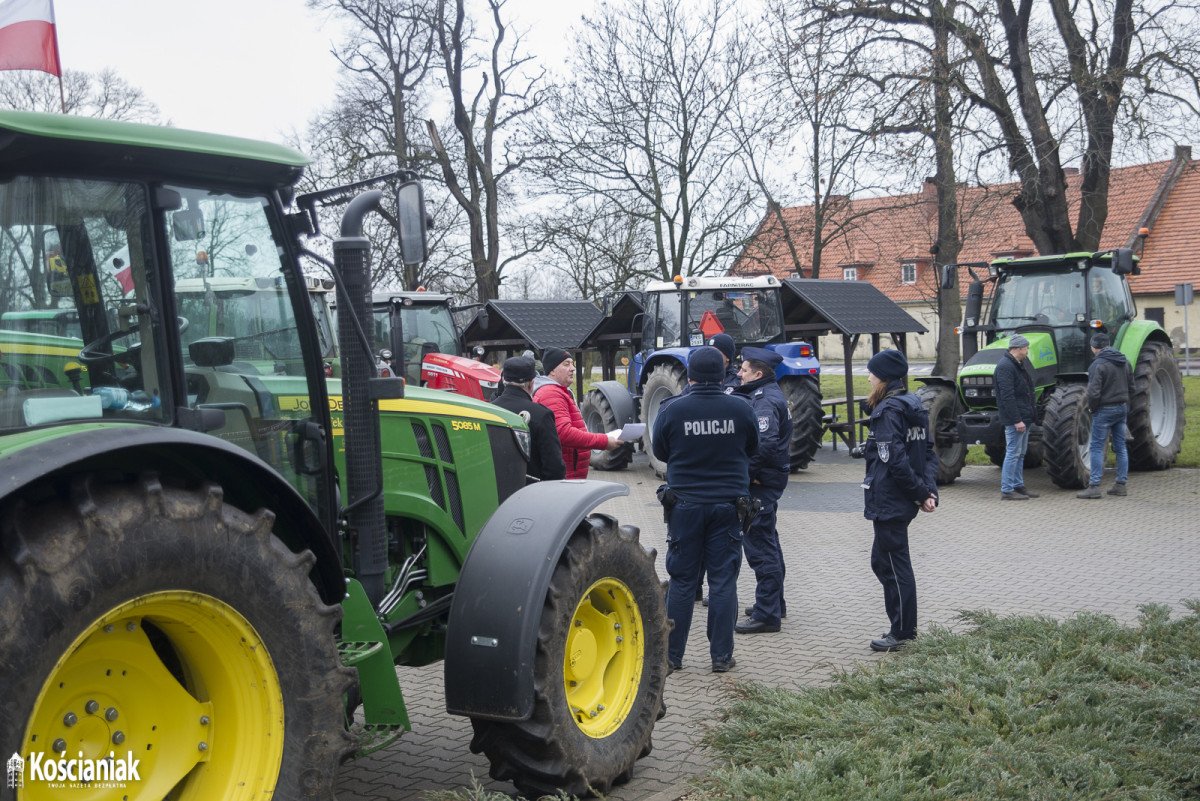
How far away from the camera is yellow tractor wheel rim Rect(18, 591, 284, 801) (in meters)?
2.66

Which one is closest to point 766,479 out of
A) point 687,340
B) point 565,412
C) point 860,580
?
point 565,412

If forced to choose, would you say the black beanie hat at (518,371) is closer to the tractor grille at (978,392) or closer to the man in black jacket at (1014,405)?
the man in black jacket at (1014,405)

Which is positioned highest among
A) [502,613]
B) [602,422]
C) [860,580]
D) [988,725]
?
[502,613]

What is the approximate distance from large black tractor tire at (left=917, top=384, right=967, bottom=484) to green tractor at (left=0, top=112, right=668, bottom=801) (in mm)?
9713

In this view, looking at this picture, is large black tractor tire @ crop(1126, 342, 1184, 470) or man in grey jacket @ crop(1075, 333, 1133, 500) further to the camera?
large black tractor tire @ crop(1126, 342, 1184, 470)

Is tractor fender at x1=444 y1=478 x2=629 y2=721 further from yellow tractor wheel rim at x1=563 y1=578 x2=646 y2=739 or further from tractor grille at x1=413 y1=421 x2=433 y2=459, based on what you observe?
tractor grille at x1=413 y1=421 x2=433 y2=459

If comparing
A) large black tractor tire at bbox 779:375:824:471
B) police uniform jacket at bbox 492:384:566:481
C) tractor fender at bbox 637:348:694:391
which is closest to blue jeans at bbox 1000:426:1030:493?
large black tractor tire at bbox 779:375:824:471

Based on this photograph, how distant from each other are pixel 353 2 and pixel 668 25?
6.88 m

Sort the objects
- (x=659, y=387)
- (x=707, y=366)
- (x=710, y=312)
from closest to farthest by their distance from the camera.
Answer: (x=707, y=366) → (x=659, y=387) → (x=710, y=312)

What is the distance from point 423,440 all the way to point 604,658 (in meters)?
1.20

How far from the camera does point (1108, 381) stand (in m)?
11.7

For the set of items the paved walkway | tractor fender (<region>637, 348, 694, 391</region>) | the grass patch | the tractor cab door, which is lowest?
the paved walkway

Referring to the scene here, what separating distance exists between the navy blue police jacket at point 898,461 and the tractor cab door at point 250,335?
3.81m

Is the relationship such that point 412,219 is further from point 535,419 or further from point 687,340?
point 687,340
